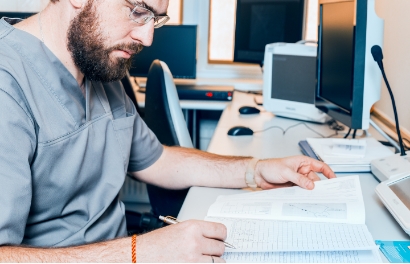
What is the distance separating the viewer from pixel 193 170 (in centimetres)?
120

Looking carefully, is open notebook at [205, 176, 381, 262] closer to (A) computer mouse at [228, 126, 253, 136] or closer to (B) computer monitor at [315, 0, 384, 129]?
(B) computer monitor at [315, 0, 384, 129]

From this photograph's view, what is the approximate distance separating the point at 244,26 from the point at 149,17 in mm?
1504

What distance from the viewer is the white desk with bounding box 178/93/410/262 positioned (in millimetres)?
932

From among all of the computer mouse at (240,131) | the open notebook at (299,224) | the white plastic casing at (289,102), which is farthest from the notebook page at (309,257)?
the white plastic casing at (289,102)

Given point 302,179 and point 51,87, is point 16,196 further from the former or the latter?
point 302,179

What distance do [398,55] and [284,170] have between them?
96cm

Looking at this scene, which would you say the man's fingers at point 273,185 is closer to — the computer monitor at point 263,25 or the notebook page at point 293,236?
the notebook page at point 293,236

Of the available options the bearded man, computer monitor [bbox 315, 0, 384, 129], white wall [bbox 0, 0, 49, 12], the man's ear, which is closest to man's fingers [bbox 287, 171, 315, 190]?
the bearded man

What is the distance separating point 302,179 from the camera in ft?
3.37

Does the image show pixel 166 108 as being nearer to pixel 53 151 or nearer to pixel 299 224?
pixel 53 151

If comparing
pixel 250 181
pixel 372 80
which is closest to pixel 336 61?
pixel 372 80

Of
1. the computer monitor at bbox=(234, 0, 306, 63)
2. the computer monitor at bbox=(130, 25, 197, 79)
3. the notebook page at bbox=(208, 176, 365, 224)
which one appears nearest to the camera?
the notebook page at bbox=(208, 176, 365, 224)

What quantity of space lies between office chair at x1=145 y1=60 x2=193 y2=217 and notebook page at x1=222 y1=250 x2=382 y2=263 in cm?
57

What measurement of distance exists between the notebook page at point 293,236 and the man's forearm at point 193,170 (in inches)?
10.6
